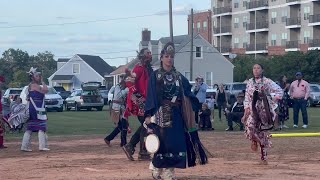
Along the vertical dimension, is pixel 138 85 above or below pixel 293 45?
below

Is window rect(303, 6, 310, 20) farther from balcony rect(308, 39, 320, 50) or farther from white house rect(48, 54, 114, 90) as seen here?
white house rect(48, 54, 114, 90)

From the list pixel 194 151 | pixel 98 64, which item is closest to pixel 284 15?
pixel 98 64

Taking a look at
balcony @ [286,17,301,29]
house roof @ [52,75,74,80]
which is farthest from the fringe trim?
house roof @ [52,75,74,80]

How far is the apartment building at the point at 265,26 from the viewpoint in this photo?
83625mm

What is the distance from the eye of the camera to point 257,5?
91.1 m

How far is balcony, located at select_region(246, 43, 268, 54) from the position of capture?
9144 cm

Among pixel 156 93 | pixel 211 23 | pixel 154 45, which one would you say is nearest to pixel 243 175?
pixel 156 93

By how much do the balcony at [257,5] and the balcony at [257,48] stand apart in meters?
4.49

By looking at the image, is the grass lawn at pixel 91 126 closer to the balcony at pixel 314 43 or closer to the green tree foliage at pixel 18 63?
the balcony at pixel 314 43

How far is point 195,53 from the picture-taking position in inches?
3145

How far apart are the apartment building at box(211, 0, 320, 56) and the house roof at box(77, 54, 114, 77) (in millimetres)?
→ 16284

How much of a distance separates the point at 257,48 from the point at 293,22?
873 cm

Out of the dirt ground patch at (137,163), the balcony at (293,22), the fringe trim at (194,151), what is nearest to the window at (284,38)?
the balcony at (293,22)

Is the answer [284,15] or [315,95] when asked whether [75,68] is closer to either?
[284,15]
